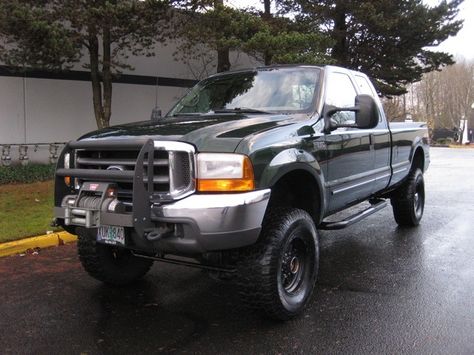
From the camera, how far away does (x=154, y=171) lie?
12.4 ft

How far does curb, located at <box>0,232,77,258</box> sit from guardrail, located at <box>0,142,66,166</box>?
225 inches

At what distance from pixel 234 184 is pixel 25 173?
896 cm

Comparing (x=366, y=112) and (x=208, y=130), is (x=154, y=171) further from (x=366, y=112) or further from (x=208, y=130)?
(x=366, y=112)

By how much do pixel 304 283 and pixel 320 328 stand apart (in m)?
0.46

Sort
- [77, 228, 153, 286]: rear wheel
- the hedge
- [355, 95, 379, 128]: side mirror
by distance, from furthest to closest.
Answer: the hedge → [77, 228, 153, 286]: rear wheel → [355, 95, 379, 128]: side mirror

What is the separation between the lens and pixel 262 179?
382 cm

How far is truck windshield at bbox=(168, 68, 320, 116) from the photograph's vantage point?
16.6 ft

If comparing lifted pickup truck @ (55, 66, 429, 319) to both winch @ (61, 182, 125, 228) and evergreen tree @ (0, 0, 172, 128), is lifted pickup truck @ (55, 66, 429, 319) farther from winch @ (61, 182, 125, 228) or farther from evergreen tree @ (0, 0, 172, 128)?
evergreen tree @ (0, 0, 172, 128)

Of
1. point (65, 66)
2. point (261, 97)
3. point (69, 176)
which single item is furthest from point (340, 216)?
point (65, 66)

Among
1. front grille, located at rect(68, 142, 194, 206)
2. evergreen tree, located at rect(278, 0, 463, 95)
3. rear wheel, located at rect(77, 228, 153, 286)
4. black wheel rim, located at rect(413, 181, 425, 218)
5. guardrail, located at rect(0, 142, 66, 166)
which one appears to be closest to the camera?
front grille, located at rect(68, 142, 194, 206)

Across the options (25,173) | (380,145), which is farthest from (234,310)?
(25,173)

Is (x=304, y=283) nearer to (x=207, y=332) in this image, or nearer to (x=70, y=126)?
(x=207, y=332)

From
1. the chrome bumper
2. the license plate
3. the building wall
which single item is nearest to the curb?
Answer: the license plate

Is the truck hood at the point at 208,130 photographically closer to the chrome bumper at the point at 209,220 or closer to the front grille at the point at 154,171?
the front grille at the point at 154,171
